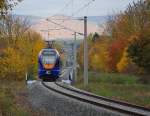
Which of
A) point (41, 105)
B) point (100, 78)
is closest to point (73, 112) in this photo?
point (41, 105)

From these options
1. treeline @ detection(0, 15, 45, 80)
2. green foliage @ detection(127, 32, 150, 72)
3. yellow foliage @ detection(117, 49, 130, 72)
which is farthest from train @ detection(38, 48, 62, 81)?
treeline @ detection(0, 15, 45, 80)

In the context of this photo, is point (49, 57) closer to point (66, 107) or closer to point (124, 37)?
point (66, 107)

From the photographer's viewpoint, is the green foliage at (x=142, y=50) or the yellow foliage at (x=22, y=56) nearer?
the green foliage at (x=142, y=50)

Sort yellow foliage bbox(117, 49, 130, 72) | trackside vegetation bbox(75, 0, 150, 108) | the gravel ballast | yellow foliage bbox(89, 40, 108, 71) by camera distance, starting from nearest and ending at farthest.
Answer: the gravel ballast
trackside vegetation bbox(75, 0, 150, 108)
yellow foliage bbox(117, 49, 130, 72)
yellow foliage bbox(89, 40, 108, 71)

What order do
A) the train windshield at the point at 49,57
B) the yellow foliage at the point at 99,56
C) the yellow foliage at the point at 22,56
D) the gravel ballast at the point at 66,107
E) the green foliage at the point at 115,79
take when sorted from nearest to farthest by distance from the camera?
the gravel ballast at the point at 66,107 → the train windshield at the point at 49,57 → the green foliage at the point at 115,79 → the yellow foliage at the point at 22,56 → the yellow foliage at the point at 99,56

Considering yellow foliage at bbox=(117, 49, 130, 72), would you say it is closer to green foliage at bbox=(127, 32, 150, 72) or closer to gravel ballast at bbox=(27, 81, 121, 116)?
green foliage at bbox=(127, 32, 150, 72)

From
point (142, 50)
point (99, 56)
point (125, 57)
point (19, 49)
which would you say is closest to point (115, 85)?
point (142, 50)

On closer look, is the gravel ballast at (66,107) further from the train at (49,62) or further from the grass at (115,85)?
the train at (49,62)

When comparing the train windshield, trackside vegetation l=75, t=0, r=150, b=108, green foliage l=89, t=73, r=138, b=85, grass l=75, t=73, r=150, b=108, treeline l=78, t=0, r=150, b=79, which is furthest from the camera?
treeline l=78, t=0, r=150, b=79

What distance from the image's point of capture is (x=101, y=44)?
113688mm

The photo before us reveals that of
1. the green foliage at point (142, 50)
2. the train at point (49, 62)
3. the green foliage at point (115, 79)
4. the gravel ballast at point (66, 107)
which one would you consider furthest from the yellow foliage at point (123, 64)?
the gravel ballast at point (66, 107)

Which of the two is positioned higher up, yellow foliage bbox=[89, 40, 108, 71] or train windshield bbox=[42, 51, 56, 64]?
train windshield bbox=[42, 51, 56, 64]

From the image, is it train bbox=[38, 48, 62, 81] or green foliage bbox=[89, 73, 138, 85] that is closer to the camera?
train bbox=[38, 48, 62, 81]

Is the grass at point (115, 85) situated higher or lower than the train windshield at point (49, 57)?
lower
